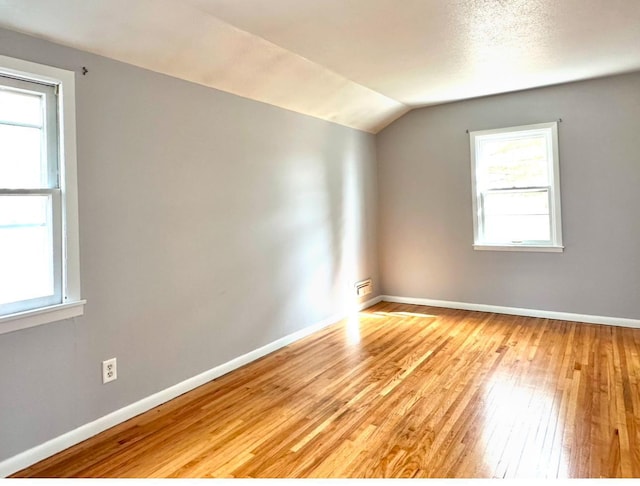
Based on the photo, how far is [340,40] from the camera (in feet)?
9.84

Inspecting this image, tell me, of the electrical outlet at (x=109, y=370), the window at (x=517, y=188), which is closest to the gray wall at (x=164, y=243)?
the electrical outlet at (x=109, y=370)

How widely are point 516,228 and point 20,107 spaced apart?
4.64 metres

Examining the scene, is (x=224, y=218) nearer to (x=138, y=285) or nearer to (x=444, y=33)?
(x=138, y=285)

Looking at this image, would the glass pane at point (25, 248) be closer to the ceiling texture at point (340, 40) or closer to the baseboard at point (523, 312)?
the ceiling texture at point (340, 40)

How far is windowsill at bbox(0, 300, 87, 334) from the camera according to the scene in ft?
6.65

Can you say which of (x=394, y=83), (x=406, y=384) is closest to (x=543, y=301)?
(x=406, y=384)

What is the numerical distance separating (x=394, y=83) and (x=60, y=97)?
2970mm

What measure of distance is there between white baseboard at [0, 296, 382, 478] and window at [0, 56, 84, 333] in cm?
64

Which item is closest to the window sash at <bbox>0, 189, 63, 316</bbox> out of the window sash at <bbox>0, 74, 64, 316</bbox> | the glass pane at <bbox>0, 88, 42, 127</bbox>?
the window sash at <bbox>0, 74, 64, 316</bbox>

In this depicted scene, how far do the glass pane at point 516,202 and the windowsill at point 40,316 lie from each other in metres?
4.26

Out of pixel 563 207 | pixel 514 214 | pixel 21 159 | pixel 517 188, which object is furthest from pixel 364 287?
pixel 21 159

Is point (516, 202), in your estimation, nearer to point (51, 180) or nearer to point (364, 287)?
point (364, 287)

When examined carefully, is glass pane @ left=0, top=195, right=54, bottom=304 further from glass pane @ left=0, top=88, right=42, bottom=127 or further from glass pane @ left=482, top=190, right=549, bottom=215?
glass pane @ left=482, top=190, right=549, bottom=215

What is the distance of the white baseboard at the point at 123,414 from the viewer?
2.06 metres
